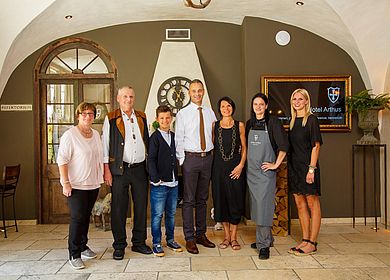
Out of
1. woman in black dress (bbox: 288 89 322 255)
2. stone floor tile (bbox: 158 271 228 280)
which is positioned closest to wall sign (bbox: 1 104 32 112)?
stone floor tile (bbox: 158 271 228 280)

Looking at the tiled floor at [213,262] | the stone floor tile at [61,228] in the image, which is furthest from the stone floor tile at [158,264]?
the stone floor tile at [61,228]

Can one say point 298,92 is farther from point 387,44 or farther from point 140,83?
point 140,83

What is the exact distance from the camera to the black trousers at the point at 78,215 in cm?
348

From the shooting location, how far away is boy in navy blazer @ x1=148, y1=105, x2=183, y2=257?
374 cm

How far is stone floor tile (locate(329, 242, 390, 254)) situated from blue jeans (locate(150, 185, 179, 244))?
1.67 m

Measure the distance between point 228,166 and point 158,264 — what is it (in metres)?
1.10

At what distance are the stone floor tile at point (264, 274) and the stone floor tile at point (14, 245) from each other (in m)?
2.30

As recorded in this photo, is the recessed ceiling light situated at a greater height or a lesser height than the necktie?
greater

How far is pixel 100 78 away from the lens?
5562mm

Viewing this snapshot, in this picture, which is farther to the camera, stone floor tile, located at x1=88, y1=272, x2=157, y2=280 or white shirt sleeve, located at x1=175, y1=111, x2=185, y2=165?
white shirt sleeve, located at x1=175, y1=111, x2=185, y2=165

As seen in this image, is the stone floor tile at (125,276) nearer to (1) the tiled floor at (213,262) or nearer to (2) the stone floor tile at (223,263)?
(1) the tiled floor at (213,262)

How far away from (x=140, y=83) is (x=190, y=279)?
3.08 m

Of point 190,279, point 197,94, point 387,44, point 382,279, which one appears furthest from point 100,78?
point 382,279

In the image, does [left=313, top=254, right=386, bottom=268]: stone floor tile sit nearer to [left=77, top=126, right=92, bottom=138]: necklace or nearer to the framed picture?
the framed picture
